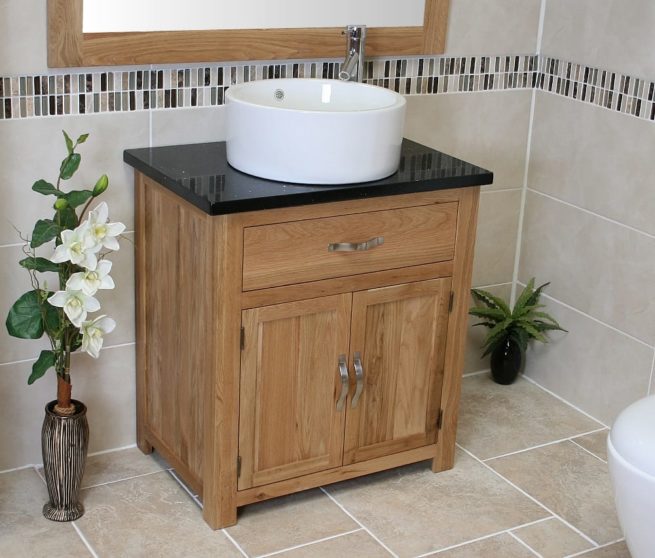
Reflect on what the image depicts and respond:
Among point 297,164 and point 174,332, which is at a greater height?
point 297,164

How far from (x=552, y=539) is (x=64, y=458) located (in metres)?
1.11

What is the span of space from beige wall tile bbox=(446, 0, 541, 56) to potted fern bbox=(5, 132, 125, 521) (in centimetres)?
106

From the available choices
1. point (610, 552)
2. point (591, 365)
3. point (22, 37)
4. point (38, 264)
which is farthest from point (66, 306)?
point (591, 365)

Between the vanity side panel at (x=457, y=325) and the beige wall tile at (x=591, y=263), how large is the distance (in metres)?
0.53

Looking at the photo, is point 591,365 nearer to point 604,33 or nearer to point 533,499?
point 533,499

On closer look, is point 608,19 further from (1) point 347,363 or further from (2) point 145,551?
(2) point 145,551

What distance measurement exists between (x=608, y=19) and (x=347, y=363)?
3.76ft

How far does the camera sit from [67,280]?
222 centimetres

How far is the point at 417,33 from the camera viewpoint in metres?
2.71

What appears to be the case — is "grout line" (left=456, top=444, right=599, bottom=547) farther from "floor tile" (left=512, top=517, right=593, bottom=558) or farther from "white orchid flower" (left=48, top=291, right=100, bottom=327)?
"white orchid flower" (left=48, top=291, right=100, bottom=327)

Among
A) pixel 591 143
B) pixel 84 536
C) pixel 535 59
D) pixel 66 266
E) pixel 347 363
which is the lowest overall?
pixel 84 536

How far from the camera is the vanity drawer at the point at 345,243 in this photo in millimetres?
2195

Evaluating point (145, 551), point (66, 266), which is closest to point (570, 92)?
point (66, 266)

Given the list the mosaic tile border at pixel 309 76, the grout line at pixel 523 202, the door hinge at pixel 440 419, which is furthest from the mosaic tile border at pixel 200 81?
the door hinge at pixel 440 419
